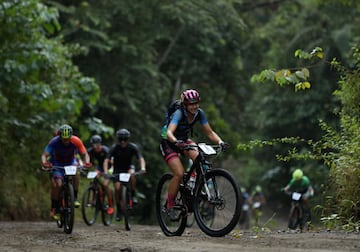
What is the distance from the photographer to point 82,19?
26.3 metres

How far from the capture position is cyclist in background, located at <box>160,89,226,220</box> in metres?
11.6

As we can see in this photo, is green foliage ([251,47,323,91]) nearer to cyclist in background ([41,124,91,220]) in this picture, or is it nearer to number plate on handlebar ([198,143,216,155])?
number plate on handlebar ([198,143,216,155])

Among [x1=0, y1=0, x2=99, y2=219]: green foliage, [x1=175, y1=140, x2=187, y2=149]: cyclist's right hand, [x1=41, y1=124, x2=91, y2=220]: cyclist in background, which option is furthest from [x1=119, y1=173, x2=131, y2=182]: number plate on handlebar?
[x1=175, y1=140, x2=187, y2=149]: cyclist's right hand

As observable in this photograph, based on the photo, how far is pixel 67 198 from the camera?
48.1ft

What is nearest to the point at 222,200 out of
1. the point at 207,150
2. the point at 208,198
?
the point at 208,198

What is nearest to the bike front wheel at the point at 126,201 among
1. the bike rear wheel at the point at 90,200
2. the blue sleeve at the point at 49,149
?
the bike rear wheel at the point at 90,200

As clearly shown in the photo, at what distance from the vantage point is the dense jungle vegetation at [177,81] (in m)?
14.7

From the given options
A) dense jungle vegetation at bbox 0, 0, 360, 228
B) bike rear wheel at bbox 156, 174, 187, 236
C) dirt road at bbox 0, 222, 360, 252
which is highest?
dense jungle vegetation at bbox 0, 0, 360, 228

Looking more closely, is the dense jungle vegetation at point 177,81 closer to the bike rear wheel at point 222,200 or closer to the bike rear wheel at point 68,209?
the bike rear wheel at point 222,200

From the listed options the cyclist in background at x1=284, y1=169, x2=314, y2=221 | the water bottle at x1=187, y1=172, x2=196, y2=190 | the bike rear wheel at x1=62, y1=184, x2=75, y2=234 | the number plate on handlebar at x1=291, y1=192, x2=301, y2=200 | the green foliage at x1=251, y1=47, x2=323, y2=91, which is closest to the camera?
the water bottle at x1=187, y1=172, x2=196, y2=190

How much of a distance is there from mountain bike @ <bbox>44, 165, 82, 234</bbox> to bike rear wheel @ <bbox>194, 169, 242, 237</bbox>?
344 cm

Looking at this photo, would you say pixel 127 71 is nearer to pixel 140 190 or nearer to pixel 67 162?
pixel 140 190

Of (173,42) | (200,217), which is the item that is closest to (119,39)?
(173,42)

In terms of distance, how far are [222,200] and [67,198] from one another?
14.6 ft
